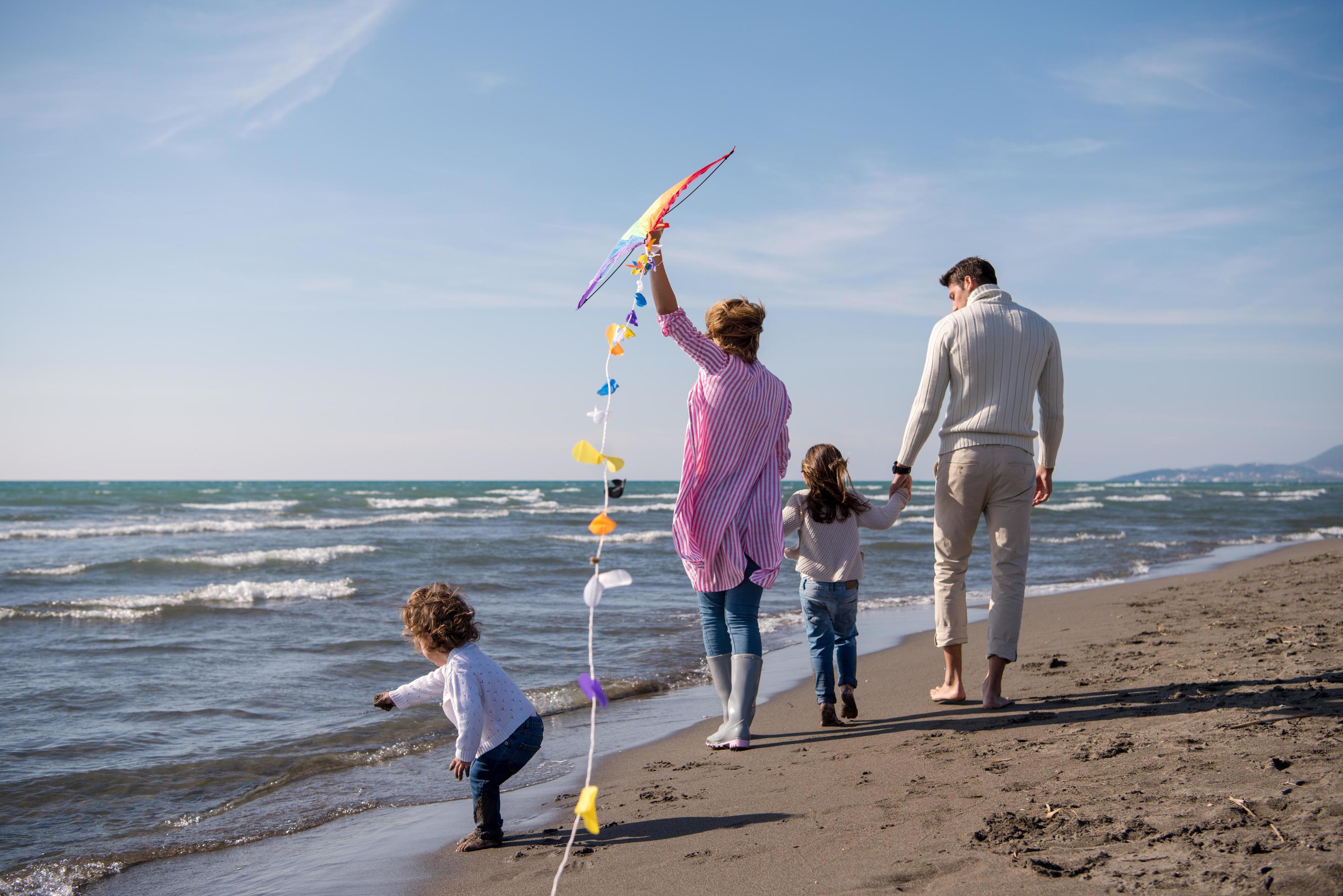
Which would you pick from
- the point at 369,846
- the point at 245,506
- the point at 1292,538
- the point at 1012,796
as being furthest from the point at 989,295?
the point at 245,506

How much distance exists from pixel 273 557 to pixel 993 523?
1232 cm

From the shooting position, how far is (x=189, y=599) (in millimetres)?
8750

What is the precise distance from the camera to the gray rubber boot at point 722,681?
3.47 metres

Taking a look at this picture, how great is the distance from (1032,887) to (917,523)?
69.8 feet

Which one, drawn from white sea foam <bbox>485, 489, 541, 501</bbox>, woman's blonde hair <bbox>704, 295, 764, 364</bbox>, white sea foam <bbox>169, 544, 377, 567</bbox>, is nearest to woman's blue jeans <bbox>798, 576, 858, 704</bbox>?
woman's blonde hair <bbox>704, 295, 764, 364</bbox>

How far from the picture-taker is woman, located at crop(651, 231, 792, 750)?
10.8 feet

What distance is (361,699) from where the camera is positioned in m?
5.12

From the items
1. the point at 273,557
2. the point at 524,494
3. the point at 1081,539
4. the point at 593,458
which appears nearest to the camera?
the point at 593,458

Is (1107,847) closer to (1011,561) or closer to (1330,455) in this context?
(1011,561)

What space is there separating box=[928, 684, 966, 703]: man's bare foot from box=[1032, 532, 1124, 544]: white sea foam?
13.2 metres

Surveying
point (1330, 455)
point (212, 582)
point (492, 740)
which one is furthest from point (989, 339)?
point (1330, 455)

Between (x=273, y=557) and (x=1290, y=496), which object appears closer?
(x=273, y=557)

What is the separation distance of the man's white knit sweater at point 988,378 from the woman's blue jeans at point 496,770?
6.27ft

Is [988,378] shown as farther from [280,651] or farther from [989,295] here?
[280,651]
